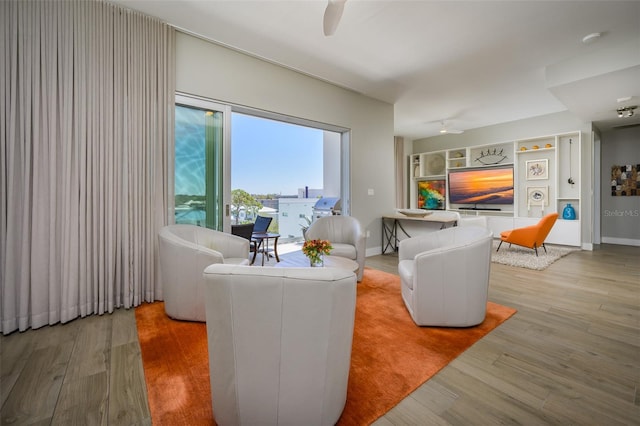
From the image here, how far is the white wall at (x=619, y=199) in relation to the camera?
5.93 meters

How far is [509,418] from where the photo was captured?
1336mm

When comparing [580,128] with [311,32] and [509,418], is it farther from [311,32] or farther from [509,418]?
[509,418]

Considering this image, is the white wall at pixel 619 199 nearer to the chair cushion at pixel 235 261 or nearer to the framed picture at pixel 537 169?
the framed picture at pixel 537 169

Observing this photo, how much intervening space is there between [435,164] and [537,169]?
2.50 m

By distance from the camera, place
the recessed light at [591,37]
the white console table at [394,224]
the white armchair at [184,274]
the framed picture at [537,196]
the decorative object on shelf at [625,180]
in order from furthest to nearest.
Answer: the framed picture at [537,196] < the decorative object on shelf at [625,180] < the white console table at [394,224] < the recessed light at [591,37] < the white armchair at [184,274]

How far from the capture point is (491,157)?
7152 mm

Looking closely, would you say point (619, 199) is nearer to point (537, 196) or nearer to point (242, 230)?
point (537, 196)

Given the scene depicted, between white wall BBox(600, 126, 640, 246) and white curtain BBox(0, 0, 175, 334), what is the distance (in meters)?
8.88

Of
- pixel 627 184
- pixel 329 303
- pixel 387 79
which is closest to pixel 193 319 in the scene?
pixel 329 303

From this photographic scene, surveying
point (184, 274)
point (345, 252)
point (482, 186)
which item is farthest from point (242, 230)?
point (482, 186)

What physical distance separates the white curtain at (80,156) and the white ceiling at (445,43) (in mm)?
565

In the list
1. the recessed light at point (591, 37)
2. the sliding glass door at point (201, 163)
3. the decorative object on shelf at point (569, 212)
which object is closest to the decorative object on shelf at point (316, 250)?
the sliding glass door at point (201, 163)

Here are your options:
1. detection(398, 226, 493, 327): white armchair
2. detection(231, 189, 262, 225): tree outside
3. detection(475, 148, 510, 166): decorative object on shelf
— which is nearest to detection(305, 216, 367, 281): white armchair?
detection(398, 226, 493, 327): white armchair

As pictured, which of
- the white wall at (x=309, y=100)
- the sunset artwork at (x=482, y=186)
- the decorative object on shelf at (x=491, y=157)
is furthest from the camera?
the decorative object on shelf at (x=491, y=157)
